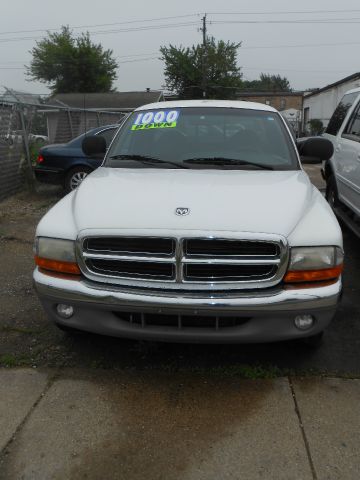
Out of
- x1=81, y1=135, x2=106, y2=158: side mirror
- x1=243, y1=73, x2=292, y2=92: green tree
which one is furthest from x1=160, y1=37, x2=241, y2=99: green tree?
x1=243, y1=73, x2=292, y2=92: green tree

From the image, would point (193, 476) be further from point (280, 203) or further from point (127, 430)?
point (280, 203)

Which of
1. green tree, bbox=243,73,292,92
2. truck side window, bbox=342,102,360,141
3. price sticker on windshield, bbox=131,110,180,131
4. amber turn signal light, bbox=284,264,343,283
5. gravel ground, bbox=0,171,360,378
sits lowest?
green tree, bbox=243,73,292,92

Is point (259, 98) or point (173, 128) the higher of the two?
point (173, 128)

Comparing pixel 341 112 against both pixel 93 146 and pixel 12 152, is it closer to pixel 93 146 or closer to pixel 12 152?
pixel 93 146

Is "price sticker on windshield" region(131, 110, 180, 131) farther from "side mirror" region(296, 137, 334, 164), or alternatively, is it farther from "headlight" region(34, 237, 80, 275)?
"headlight" region(34, 237, 80, 275)

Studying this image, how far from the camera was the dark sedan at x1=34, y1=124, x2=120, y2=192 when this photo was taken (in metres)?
9.91

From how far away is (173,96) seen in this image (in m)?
51.8

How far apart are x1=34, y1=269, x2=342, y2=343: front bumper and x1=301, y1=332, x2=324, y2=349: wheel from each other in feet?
1.28

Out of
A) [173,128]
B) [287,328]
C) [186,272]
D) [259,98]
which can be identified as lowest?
[259,98]

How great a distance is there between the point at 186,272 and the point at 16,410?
4.29 ft

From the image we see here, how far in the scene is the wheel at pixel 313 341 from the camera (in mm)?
3418

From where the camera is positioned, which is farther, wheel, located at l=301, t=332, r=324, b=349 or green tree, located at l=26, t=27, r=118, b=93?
green tree, located at l=26, t=27, r=118, b=93

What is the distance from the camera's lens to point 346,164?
5871mm

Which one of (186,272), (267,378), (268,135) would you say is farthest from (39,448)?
(268,135)
